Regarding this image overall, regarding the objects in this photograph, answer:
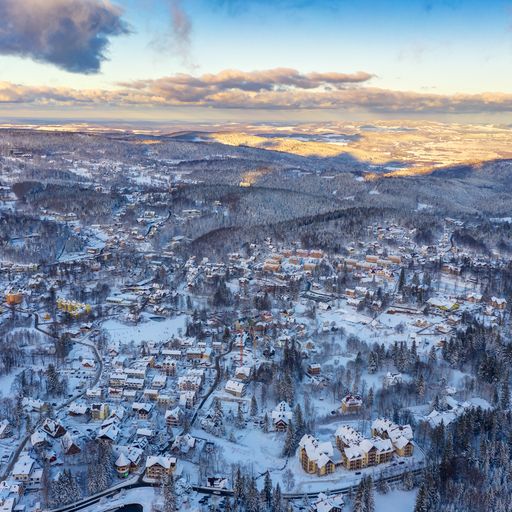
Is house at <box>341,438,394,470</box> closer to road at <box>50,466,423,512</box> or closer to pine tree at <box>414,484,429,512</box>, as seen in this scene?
road at <box>50,466,423,512</box>

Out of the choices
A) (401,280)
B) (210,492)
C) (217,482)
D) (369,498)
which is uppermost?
(401,280)

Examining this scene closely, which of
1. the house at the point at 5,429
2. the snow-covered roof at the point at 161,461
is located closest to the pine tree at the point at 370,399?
the snow-covered roof at the point at 161,461

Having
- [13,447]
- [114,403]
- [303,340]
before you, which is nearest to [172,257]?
[303,340]

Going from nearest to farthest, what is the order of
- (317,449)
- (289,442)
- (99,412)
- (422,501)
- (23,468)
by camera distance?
(422,501), (23,468), (317,449), (289,442), (99,412)

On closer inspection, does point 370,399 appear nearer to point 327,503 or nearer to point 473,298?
A: point 327,503

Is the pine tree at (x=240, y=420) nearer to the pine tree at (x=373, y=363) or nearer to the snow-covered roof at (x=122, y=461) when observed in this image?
the snow-covered roof at (x=122, y=461)

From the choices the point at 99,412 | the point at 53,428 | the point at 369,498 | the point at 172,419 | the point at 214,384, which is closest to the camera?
the point at 369,498

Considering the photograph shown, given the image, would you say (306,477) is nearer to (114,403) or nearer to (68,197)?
(114,403)

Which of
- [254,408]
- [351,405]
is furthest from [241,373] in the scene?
[351,405]
